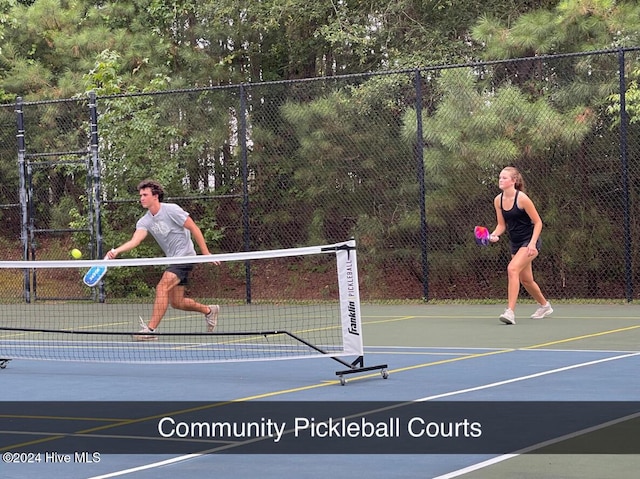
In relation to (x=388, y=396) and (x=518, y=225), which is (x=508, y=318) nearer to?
(x=518, y=225)

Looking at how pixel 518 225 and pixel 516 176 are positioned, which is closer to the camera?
pixel 516 176

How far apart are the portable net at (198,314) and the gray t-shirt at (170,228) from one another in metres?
0.52

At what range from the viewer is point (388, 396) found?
865 cm

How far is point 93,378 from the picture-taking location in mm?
10219

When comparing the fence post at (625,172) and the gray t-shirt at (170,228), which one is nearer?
the gray t-shirt at (170,228)

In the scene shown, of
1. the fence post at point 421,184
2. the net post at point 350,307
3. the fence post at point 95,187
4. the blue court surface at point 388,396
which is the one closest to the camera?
the blue court surface at point 388,396

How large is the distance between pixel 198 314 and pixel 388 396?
858cm

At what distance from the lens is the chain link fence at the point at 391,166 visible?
18000 millimetres

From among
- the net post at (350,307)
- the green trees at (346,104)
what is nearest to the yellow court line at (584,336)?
the net post at (350,307)

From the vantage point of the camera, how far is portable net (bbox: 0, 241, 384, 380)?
10.4 m

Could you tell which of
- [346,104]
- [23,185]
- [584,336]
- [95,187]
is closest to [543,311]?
[584,336]

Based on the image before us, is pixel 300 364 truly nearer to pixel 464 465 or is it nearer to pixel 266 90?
pixel 464 465

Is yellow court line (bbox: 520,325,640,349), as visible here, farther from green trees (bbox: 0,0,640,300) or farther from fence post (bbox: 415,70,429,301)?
fence post (bbox: 415,70,429,301)

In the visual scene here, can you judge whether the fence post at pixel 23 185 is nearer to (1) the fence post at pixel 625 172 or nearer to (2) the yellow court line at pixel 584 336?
(1) the fence post at pixel 625 172
